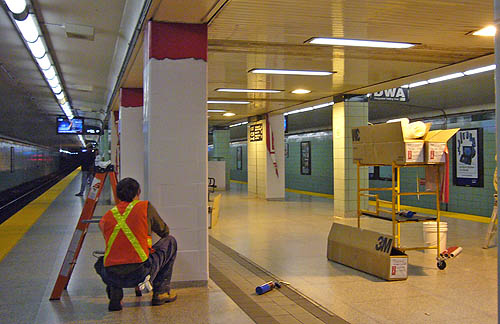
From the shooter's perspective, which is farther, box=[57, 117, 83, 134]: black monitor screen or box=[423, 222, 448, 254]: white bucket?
box=[57, 117, 83, 134]: black monitor screen

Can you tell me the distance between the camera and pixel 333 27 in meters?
5.76

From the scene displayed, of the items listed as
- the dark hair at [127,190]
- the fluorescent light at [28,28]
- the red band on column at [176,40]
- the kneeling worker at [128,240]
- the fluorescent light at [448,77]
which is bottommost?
the kneeling worker at [128,240]

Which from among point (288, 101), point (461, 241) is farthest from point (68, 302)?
point (288, 101)

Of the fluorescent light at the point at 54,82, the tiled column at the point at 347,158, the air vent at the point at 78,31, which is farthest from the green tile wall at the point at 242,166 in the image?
the air vent at the point at 78,31

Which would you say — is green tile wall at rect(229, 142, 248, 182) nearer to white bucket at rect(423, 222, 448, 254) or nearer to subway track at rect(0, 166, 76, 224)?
subway track at rect(0, 166, 76, 224)

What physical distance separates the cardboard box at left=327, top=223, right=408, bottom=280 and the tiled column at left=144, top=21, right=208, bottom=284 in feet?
7.24

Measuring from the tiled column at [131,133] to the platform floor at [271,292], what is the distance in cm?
214

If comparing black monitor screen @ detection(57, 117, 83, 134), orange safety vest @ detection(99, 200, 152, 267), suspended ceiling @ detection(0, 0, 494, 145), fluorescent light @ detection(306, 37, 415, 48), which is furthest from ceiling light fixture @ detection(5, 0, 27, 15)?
black monitor screen @ detection(57, 117, 83, 134)

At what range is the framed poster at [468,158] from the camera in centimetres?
1124

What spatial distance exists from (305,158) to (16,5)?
15750 mm

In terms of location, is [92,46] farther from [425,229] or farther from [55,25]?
[425,229]

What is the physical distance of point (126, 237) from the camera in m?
4.16

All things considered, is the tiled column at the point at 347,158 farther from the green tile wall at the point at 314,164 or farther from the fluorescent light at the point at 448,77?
the green tile wall at the point at 314,164

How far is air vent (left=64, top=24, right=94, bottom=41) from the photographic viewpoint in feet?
23.6
